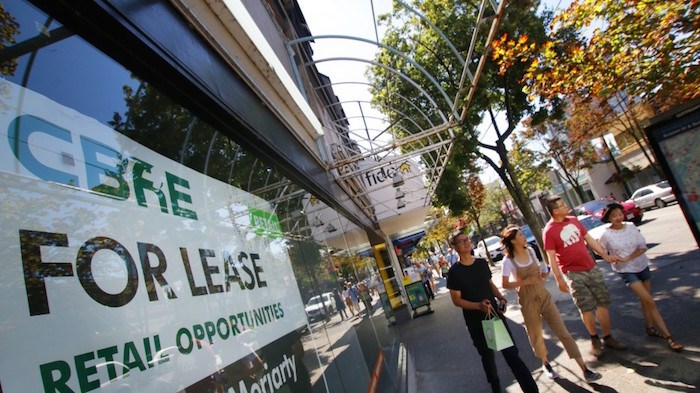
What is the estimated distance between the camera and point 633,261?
4.67 m

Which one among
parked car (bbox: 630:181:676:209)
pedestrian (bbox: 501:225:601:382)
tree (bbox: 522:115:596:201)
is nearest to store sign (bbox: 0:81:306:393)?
pedestrian (bbox: 501:225:601:382)

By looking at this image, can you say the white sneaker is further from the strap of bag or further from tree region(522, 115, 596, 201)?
tree region(522, 115, 596, 201)

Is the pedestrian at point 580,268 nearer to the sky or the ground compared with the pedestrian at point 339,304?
nearer to the ground

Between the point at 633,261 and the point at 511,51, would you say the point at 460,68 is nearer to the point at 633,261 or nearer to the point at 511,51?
the point at 511,51

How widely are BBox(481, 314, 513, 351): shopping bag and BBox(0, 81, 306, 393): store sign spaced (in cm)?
268

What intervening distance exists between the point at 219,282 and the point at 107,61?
107 centimetres

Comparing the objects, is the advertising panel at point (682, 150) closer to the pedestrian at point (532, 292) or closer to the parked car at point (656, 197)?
the pedestrian at point (532, 292)

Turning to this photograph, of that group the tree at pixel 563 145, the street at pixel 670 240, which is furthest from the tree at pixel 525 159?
the street at pixel 670 240

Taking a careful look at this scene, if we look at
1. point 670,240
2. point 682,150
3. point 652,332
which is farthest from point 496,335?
point 670,240

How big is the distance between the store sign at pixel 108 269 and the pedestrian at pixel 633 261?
4.50 metres

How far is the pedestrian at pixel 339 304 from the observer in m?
4.17

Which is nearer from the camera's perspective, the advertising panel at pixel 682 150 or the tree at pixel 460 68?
the advertising panel at pixel 682 150

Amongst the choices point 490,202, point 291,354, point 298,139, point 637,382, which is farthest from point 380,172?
point 490,202

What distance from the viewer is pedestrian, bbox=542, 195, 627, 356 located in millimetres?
4781
